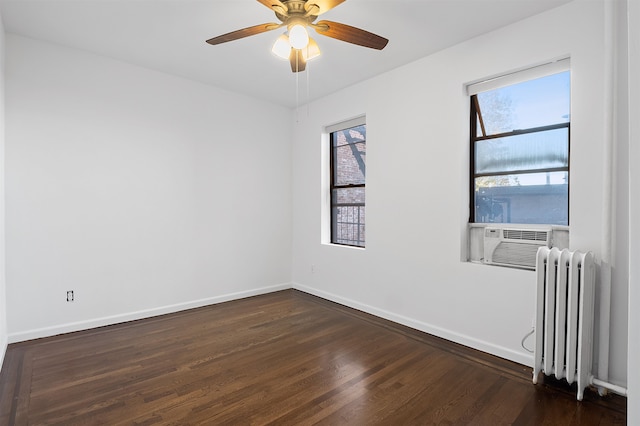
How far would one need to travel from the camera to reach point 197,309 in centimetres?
417

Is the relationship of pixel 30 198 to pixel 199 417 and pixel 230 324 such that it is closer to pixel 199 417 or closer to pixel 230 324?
pixel 230 324

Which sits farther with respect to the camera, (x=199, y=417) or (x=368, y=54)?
(x=368, y=54)

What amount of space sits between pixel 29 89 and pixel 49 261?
1.59m

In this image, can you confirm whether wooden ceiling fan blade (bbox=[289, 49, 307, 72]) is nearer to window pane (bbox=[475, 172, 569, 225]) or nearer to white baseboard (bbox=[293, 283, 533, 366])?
window pane (bbox=[475, 172, 569, 225])

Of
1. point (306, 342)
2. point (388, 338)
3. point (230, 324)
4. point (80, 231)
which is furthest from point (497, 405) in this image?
point (80, 231)

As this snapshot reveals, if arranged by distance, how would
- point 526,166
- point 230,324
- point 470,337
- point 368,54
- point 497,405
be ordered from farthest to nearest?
point 230,324 → point 368,54 → point 470,337 → point 526,166 → point 497,405

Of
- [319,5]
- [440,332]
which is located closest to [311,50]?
[319,5]

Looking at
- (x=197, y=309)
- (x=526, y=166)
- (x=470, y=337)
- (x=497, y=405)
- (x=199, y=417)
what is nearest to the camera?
(x=199, y=417)

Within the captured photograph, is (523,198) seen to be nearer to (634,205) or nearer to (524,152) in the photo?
(524,152)

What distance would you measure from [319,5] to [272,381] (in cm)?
255

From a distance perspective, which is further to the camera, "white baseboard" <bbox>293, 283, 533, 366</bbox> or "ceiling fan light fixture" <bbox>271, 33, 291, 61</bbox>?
"white baseboard" <bbox>293, 283, 533, 366</bbox>

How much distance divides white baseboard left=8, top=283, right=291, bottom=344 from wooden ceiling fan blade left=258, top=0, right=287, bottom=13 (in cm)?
332

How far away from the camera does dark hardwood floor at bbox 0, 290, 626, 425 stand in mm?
2104

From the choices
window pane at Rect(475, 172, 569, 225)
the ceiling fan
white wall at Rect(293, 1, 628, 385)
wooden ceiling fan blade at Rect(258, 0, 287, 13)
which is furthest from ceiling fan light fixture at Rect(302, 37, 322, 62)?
window pane at Rect(475, 172, 569, 225)
